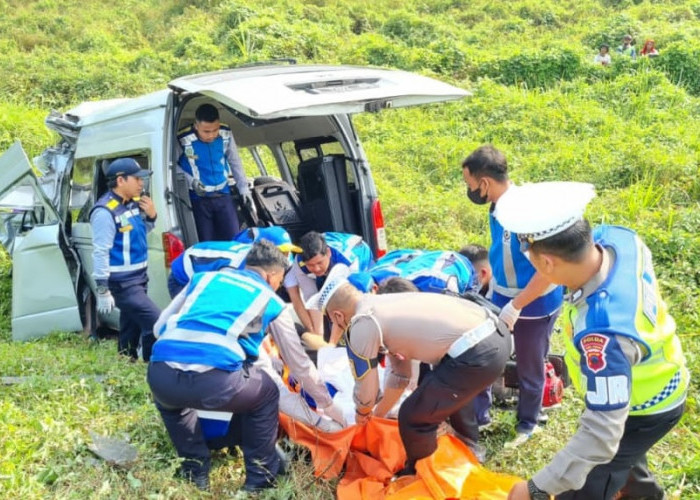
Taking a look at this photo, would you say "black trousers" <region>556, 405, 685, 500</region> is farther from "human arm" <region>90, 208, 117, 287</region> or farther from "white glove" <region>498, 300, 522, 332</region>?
"human arm" <region>90, 208, 117, 287</region>

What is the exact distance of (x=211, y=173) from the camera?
5.01 meters

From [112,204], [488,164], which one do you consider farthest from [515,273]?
[112,204]

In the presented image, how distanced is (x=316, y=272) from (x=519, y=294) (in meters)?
1.39

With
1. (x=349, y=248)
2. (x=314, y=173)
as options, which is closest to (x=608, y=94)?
(x=314, y=173)

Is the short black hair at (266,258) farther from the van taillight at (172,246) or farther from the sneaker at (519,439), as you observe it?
the sneaker at (519,439)

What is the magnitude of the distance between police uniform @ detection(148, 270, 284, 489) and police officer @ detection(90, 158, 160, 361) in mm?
1546

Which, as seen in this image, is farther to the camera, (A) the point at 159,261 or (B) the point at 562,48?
(B) the point at 562,48

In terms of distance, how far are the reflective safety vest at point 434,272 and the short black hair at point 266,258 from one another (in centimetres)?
87

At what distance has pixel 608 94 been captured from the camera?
11.6 metres

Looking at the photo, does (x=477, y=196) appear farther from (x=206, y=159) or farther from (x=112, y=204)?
(x=112, y=204)

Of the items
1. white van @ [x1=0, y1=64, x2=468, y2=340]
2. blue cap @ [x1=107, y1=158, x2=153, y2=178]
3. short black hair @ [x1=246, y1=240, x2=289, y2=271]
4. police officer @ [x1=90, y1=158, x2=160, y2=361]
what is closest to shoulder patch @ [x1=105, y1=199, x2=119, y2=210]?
police officer @ [x1=90, y1=158, x2=160, y2=361]

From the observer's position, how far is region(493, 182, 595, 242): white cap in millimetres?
2094

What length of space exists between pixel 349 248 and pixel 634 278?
2525 millimetres

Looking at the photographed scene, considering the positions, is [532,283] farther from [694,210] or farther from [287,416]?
[694,210]
